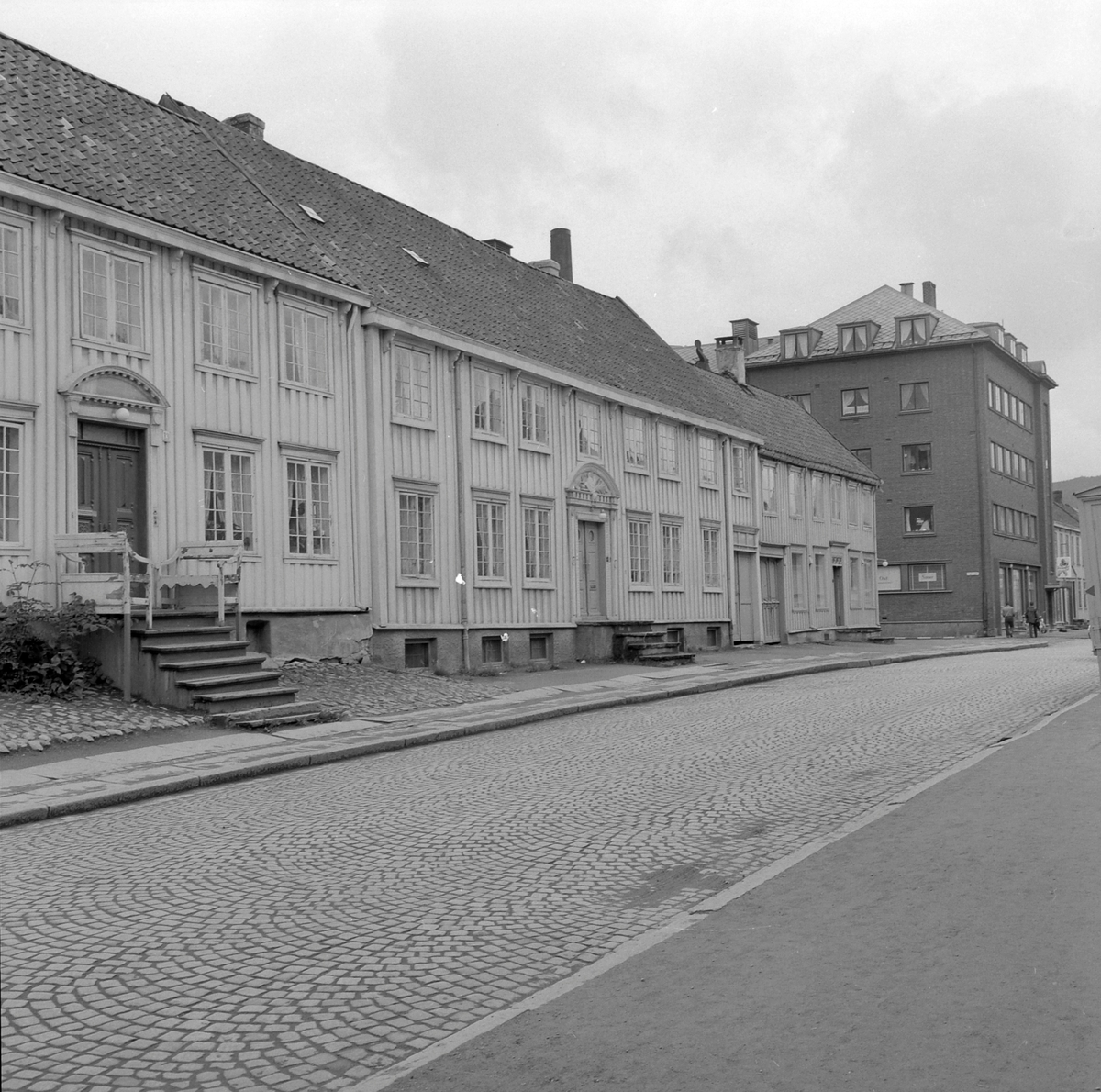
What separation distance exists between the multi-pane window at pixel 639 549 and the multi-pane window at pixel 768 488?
7626 millimetres

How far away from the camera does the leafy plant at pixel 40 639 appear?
49.7ft

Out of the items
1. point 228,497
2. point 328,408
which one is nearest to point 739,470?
point 328,408

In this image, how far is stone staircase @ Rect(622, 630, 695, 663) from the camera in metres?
26.6

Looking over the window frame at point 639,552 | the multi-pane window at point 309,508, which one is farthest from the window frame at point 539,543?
the multi-pane window at point 309,508

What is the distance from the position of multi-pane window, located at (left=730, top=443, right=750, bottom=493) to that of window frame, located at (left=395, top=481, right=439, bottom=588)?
Result: 516 inches

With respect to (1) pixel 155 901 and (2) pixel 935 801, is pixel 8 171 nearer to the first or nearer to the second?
(1) pixel 155 901

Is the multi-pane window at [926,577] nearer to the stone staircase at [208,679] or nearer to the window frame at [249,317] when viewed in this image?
the window frame at [249,317]

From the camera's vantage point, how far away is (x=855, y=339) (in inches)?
2356

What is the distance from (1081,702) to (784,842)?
997 cm

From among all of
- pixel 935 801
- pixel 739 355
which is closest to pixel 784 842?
pixel 935 801

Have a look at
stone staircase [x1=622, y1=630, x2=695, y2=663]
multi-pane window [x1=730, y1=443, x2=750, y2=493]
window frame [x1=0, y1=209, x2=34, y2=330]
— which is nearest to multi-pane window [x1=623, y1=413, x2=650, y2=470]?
stone staircase [x1=622, y1=630, x2=695, y2=663]

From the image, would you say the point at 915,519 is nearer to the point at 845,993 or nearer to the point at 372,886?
the point at 372,886

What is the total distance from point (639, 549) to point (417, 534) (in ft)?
26.9

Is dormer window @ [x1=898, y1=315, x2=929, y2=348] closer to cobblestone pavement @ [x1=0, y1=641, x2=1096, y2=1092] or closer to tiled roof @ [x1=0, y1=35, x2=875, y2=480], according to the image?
tiled roof @ [x1=0, y1=35, x2=875, y2=480]
